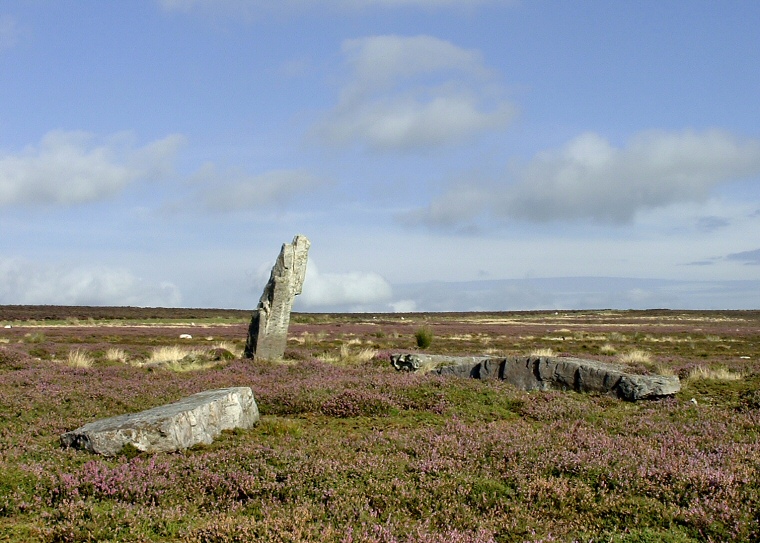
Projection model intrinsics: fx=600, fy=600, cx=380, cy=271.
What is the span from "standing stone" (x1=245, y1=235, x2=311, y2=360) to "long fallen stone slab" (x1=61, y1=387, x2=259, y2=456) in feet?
38.1

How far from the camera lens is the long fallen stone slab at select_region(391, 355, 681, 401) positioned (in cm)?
1541

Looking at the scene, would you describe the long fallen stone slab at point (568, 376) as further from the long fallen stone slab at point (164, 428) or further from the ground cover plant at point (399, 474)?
the long fallen stone slab at point (164, 428)

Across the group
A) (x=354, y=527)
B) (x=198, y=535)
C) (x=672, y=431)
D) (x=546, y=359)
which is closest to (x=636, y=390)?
(x=546, y=359)

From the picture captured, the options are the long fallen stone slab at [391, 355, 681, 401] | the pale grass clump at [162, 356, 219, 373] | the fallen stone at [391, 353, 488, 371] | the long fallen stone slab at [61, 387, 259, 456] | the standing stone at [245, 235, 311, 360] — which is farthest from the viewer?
the standing stone at [245, 235, 311, 360]

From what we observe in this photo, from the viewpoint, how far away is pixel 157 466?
8.90 meters

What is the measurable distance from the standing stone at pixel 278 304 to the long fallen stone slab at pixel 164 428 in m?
11.6

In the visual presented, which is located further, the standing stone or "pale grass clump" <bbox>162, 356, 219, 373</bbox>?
the standing stone

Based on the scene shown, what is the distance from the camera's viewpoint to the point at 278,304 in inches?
951

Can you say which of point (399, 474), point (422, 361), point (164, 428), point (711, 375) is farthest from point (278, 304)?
point (399, 474)

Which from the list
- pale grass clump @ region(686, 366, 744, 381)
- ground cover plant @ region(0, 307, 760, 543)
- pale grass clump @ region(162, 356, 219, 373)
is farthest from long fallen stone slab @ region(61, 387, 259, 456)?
pale grass clump @ region(686, 366, 744, 381)

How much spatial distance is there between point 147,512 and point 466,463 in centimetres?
447

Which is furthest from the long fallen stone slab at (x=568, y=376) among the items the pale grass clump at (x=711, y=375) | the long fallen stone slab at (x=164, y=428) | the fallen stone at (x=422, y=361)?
the long fallen stone slab at (x=164, y=428)

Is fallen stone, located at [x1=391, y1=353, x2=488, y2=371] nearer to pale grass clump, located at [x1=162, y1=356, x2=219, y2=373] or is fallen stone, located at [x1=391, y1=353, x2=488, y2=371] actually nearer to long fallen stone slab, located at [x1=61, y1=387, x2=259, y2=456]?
pale grass clump, located at [x1=162, y1=356, x2=219, y2=373]

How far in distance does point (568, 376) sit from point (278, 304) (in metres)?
11.9
